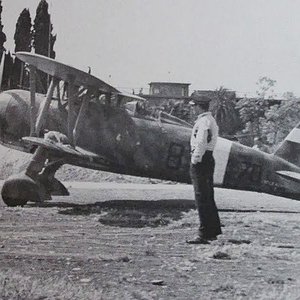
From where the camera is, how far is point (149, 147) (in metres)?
4.55

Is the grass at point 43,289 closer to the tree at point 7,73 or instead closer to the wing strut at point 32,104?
the tree at point 7,73

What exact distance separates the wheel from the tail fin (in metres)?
2.09

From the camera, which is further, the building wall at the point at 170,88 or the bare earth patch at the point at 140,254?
the building wall at the point at 170,88

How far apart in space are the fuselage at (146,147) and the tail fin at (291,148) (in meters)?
0.05

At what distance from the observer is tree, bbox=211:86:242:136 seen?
4337mm

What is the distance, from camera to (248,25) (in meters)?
3.10

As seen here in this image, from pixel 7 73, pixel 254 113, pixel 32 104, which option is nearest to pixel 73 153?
pixel 32 104

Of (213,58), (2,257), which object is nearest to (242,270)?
(2,257)

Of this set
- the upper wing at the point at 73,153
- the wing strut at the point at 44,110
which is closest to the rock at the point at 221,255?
the upper wing at the point at 73,153

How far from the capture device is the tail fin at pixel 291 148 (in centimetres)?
458

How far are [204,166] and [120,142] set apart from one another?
5.34ft

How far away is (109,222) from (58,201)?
1173 millimetres

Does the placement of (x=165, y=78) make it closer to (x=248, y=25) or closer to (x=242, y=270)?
(x=248, y=25)

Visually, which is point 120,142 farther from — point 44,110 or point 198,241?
point 198,241
